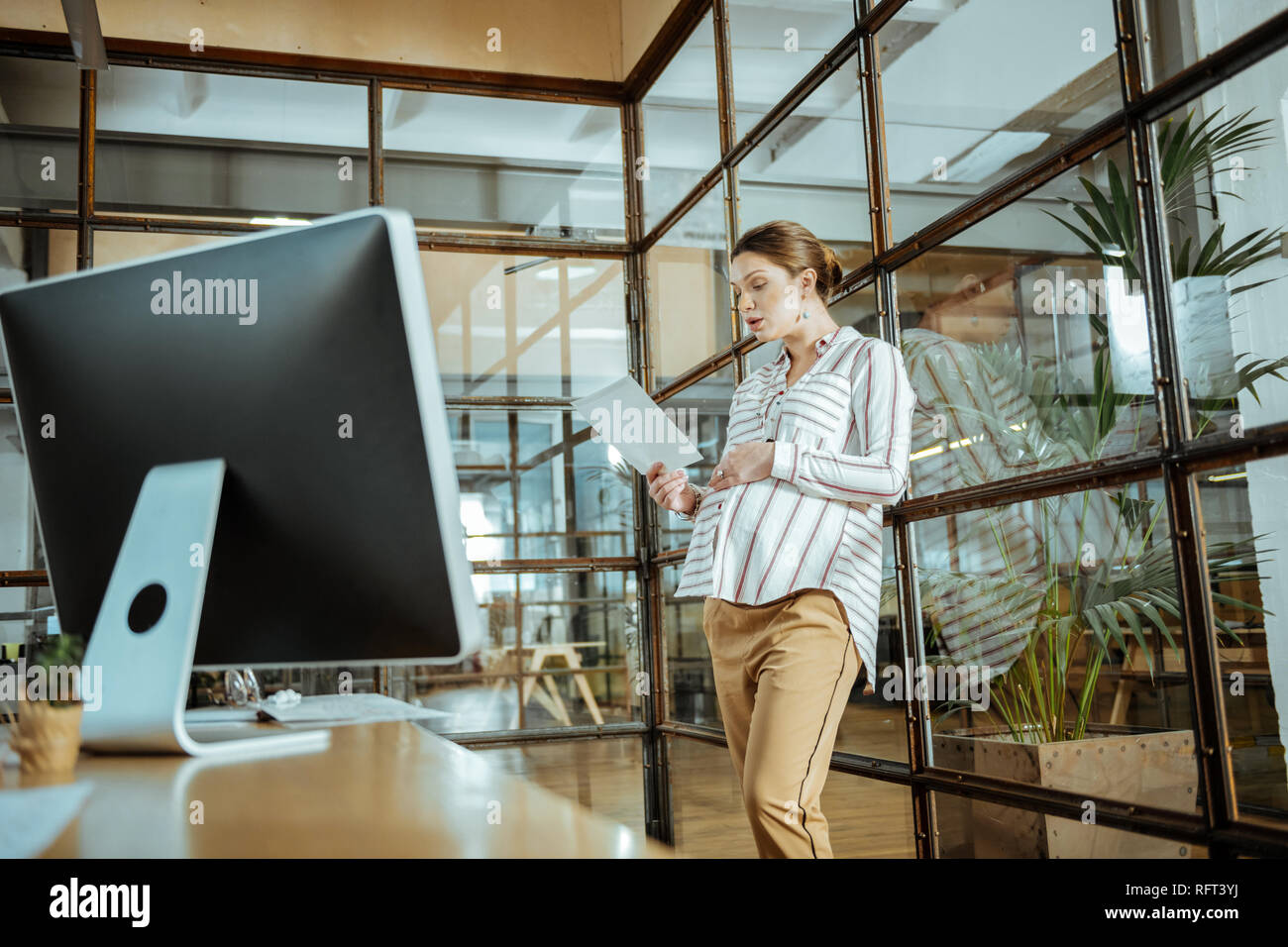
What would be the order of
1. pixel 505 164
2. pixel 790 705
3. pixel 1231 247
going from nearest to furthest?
pixel 1231 247 → pixel 790 705 → pixel 505 164

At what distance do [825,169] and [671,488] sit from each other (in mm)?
1060

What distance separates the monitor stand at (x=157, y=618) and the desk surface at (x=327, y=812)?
3 centimetres

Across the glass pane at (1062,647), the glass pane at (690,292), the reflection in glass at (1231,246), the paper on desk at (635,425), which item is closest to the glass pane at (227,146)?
the glass pane at (690,292)

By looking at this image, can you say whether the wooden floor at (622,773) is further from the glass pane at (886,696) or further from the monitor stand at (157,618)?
the monitor stand at (157,618)

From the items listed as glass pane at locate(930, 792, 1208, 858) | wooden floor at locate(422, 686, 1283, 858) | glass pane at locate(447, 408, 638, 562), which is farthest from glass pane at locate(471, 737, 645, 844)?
glass pane at locate(930, 792, 1208, 858)

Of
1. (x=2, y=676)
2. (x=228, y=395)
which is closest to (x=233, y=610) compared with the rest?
(x=228, y=395)

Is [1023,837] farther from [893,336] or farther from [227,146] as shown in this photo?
[227,146]

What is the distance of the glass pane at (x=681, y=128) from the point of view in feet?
10.6

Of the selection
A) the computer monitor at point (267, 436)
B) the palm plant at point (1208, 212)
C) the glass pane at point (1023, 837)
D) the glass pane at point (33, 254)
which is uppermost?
the glass pane at point (33, 254)

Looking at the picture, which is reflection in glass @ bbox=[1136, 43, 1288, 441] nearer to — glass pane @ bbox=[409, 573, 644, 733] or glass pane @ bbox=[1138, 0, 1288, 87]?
glass pane @ bbox=[1138, 0, 1288, 87]

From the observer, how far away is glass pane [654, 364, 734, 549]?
3.17 metres

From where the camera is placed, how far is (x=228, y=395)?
3.15ft

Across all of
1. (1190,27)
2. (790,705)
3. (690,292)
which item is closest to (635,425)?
(790,705)

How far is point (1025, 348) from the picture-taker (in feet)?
5.93
